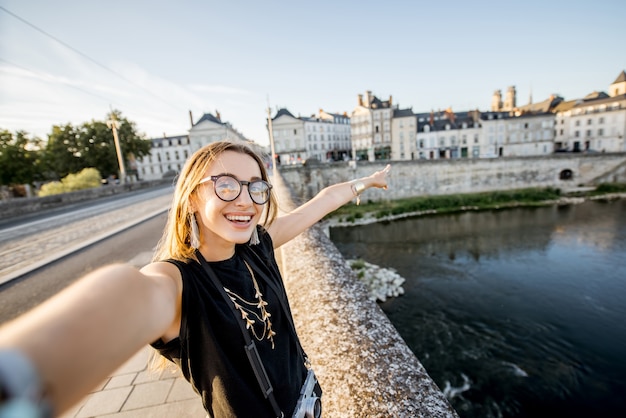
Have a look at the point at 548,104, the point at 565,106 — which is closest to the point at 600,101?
the point at 565,106

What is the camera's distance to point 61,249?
660 cm

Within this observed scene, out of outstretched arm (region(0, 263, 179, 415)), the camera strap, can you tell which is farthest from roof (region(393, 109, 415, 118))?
outstretched arm (region(0, 263, 179, 415))

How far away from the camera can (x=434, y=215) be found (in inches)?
1115

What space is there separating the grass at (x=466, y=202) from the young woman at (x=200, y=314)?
26.4 metres

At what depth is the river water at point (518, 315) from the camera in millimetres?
7648

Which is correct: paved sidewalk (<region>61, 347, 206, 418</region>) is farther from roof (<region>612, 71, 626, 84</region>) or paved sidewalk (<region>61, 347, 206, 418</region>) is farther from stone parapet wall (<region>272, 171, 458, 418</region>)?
roof (<region>612, 71, 626, 84</region>)

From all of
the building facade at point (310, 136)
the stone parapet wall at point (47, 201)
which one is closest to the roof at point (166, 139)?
the building facade at point (310, 136)

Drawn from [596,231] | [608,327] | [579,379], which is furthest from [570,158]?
[579,379]

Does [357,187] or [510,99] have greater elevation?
[510,99]

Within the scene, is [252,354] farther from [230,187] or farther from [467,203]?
[467,203]

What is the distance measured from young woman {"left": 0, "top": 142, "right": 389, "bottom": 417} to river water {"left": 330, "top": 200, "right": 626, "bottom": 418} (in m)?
8.19

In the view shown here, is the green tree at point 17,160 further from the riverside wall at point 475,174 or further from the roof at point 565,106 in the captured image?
the roof at point 565,106

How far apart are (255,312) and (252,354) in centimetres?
16

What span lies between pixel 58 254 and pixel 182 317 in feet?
23.7
